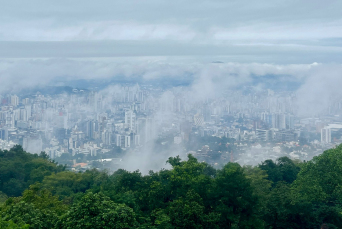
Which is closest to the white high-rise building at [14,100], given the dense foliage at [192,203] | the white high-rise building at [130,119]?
the white high-rise building at [130,119]

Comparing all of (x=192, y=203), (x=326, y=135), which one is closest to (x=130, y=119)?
(x=326, y=135)

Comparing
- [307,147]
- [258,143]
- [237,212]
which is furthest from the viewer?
[258,143]

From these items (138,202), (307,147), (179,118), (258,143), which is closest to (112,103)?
(179,118)

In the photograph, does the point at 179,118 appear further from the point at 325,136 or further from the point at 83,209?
the point at 83,209

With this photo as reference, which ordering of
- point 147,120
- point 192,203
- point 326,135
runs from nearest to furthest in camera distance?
1. point 192,203
2. point 326,135
3. point 147,120

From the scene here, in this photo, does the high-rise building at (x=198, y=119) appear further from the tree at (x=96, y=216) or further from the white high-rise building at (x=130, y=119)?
the tree at (x=96, y=216)

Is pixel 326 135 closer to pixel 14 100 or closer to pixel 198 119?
pixel 198 119

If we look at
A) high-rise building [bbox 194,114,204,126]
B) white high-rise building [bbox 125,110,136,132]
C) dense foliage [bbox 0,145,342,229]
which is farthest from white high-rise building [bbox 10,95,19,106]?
dense foliage [bbox 0,145,342,229]
